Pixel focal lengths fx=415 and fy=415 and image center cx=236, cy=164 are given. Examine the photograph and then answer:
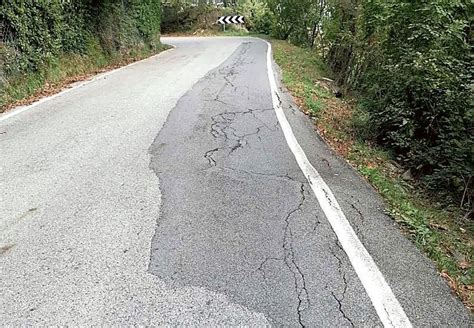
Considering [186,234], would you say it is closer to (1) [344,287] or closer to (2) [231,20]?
(1) [344,287]

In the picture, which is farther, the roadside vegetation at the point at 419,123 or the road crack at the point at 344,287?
the roadside vegetation at the point at 419,123

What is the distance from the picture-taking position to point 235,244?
11.2 ft

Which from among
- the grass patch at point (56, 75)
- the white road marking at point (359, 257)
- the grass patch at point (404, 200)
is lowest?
the grass patch at point (56, 75)

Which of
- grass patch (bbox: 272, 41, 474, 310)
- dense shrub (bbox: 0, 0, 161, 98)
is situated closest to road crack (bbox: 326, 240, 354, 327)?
grass patch (bbox: 272, 41, 474, 310)

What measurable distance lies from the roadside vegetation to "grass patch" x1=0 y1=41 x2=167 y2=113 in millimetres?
5775

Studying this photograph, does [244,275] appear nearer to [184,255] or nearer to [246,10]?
[184,255]

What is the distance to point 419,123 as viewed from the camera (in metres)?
7.10

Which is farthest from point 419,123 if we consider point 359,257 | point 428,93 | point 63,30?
point 63,30

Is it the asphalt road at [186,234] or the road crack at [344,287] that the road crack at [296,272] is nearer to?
the asphalt road at [186,234]

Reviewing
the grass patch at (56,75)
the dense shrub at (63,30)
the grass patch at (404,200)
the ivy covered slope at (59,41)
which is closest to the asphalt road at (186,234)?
the grass patch at (404,200)

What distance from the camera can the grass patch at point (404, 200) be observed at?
3537 millimetres

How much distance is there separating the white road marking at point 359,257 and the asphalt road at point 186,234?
0.16 ft

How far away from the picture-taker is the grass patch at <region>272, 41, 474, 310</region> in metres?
3.54

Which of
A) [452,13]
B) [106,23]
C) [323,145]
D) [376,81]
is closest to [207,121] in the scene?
[323,145]
